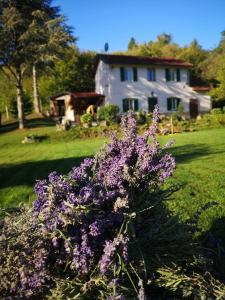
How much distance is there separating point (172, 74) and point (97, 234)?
42807 millimetres

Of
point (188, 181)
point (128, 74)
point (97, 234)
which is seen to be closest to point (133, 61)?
point (128, 74)

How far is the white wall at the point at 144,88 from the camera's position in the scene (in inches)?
1589

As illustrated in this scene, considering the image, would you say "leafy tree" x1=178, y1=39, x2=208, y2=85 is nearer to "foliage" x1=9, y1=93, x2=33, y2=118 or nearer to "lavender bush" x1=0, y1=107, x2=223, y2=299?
"foliage" x1=9, y1=93, x2=33, y2=118

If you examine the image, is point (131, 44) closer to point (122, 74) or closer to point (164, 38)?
point (164, 38)

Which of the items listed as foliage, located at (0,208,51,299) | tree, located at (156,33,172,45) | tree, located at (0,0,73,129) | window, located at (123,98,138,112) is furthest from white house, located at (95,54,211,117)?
tree, located at (156,33,172,45)

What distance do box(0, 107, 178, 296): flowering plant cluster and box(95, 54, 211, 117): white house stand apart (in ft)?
119

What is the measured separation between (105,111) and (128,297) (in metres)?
30.6

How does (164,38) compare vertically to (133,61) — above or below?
above

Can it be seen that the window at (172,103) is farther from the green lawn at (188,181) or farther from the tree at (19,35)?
the green lawn at (188,181)

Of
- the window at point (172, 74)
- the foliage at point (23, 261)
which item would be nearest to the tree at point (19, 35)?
the window at point (172, 74)

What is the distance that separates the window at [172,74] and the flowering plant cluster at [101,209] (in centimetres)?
4160

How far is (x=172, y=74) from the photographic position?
1714 inches

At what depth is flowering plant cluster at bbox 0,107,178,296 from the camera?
7.79ft

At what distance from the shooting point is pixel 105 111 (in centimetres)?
3269
